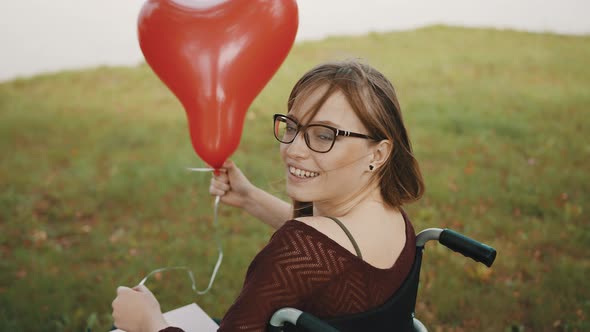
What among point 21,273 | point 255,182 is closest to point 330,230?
point 21,273

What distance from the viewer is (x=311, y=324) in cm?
120

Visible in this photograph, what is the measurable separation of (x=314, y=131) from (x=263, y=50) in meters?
0.42

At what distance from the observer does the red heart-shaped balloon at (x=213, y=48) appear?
1.73m

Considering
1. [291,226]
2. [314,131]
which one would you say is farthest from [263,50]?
[291,226]

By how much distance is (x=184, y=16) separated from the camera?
173 centimetres

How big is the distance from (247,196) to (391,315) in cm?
89

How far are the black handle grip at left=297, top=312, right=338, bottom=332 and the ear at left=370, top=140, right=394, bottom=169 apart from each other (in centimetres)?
54

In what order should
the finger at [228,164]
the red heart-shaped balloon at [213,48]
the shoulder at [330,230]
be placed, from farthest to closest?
the finger at [228,164], the red heart-shaped balloon at [213,48], the shoulder at [330,230]

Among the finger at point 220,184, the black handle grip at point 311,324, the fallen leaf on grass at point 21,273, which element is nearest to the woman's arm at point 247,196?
the finger at point 220,184

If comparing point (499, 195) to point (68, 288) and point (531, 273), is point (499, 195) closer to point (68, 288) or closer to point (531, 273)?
point (531, 273)

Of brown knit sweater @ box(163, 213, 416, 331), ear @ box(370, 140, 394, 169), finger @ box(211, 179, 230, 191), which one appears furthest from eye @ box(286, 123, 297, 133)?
finger @ box(211, 179, 230, 191)

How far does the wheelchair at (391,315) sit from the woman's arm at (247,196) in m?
0.65

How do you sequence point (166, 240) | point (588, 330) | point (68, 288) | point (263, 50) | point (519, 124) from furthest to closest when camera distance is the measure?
point (519, 124) < point (166, 240) < point (68, 288) < point (588, 330) < point (263, 50)

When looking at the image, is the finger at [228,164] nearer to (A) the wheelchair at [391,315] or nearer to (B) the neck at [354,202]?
(B) the neck at [354,202]
